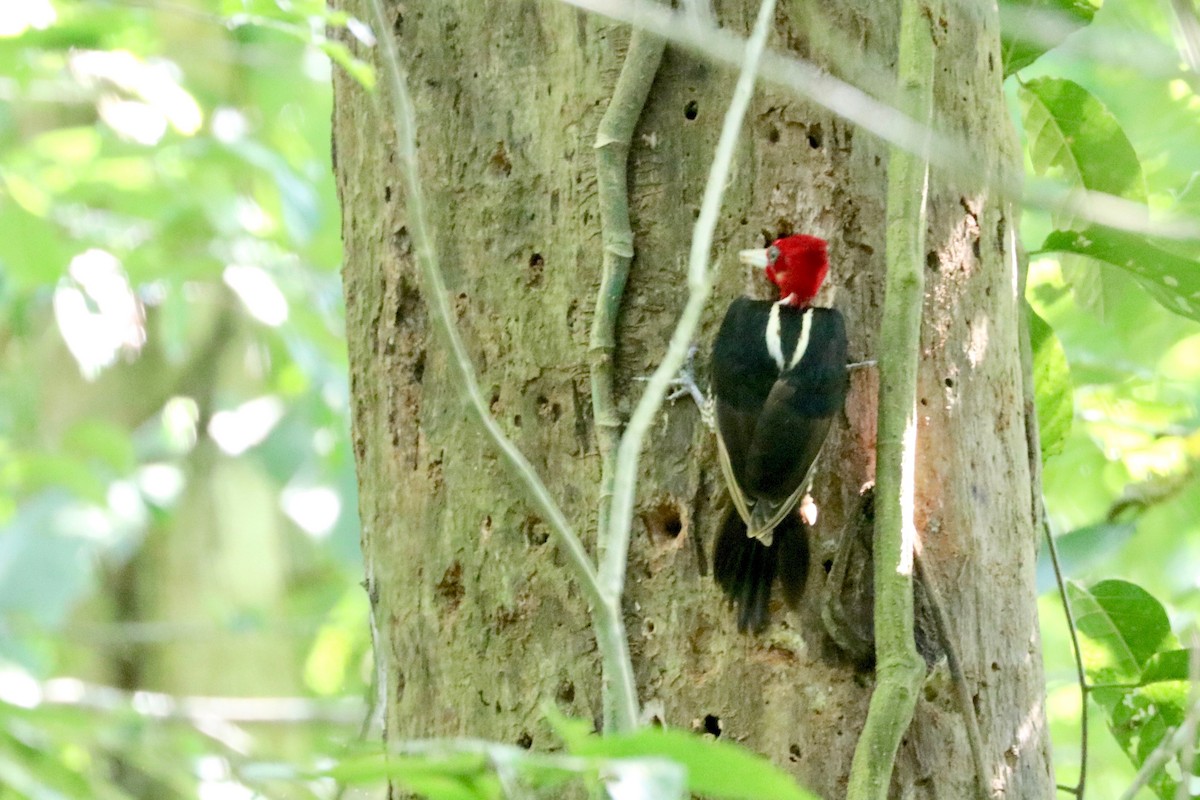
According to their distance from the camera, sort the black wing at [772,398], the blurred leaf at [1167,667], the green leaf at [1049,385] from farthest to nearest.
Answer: the green leaf at [1049,385] < the blurred leaf at [1167,667] < the black wing at [772,398]

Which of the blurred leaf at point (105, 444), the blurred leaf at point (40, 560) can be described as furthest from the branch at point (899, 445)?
the blurred leaf at point (40, 560)

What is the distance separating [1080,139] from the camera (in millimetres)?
2734

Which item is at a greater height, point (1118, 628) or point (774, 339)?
point (774, 339)

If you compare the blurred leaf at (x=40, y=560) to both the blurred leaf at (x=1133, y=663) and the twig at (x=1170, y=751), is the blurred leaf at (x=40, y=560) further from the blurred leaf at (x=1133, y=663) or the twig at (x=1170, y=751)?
the twig at (x=1170, y=751)

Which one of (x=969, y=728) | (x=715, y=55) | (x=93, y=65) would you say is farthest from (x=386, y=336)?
(x=93, y=65)

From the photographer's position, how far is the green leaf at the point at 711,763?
2.75 ft

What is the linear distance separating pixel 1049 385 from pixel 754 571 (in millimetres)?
977

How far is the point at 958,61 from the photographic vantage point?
2.36 metres

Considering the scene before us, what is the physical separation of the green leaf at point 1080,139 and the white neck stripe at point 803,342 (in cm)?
90

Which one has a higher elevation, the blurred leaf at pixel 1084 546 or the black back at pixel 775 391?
the black back at pixel 775 391

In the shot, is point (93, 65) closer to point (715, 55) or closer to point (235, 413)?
point (235, 413)

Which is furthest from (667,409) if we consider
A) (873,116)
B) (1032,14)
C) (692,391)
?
(1032,14)

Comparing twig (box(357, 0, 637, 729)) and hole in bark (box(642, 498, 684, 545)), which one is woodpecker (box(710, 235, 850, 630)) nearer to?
hole in bark (box(642, 498, 684, 545))

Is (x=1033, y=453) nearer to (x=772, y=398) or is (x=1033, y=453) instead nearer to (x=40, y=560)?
(x=772, y=398)
